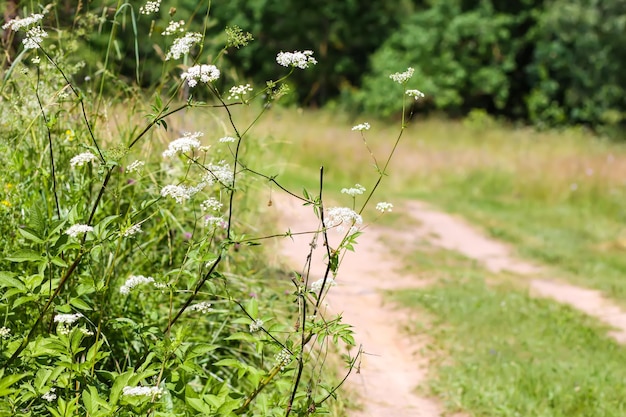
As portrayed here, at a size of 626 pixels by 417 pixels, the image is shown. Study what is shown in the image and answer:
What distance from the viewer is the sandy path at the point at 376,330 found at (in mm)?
4105

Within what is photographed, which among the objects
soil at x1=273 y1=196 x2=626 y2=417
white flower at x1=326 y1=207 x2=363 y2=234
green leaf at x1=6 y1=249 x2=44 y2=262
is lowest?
soil at x1=273 y1=196 x2=626 y2=417

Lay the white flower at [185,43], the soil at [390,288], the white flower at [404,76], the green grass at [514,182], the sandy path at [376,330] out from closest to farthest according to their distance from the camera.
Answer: the white flower at [185,43] → the white flower at [404,76] → the sandy path at [376,330] → the soil at [390,288] → the green grass at [514,182]

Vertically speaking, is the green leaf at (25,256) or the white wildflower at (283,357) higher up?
the green leaf at (25,256)

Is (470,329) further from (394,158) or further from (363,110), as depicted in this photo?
(363,110)

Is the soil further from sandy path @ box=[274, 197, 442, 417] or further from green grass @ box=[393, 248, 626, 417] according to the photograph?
green grass @ box=[393, 248, 626, 417]

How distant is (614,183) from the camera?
10977 millimetres

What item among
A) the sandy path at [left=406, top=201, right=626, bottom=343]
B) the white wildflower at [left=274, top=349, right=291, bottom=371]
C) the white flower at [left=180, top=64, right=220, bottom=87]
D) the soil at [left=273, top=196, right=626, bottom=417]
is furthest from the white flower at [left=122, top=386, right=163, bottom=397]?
the sandy path at [left=406, top=201, right=626, bottom=343]

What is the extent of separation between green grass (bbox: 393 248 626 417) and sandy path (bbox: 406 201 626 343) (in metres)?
0.26

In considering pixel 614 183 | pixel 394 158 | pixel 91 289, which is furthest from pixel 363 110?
pixel 91 289

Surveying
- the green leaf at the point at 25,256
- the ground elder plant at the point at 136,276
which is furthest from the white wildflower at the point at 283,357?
the green leaf at the point at 25,256

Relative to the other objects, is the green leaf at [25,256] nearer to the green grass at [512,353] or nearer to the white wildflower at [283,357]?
the white wildflower at [283,357]

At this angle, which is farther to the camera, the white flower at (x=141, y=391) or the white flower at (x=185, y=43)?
the white flower at (x=185, y=43)

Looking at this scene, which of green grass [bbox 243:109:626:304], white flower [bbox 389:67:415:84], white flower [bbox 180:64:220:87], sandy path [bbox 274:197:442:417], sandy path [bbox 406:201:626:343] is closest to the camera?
white flower [bbox 180:64:220:87]

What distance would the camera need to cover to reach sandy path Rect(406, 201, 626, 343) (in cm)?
606
